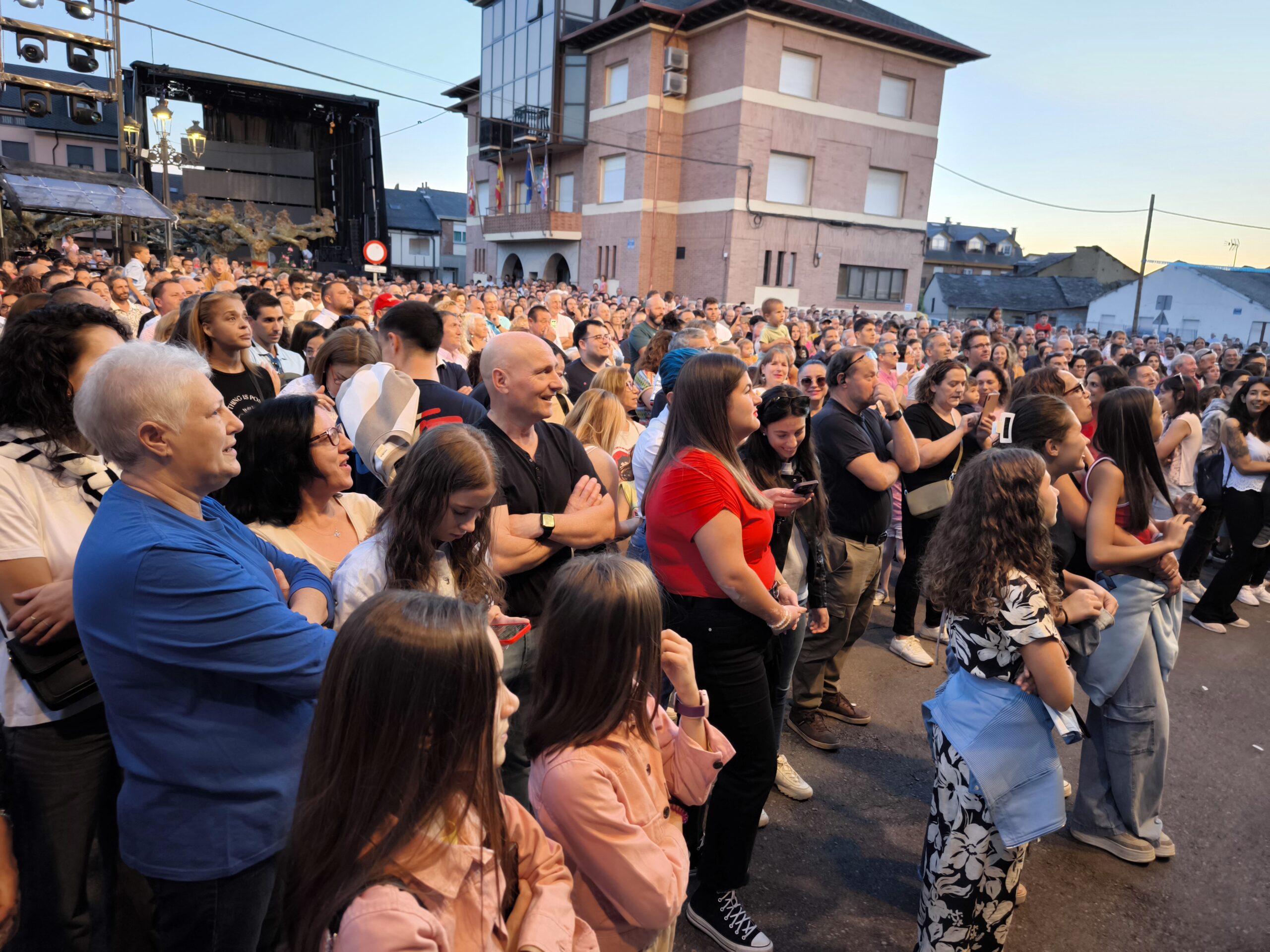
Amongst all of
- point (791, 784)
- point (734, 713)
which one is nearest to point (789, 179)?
point (791, 784)

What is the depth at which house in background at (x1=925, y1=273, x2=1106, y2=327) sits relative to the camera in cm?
4550

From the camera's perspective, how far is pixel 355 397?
287cm

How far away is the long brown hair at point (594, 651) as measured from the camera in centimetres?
160

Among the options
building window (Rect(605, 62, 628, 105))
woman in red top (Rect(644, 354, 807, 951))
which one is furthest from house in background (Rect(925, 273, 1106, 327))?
woman in red top (Rect(644, 354, 807, 951))

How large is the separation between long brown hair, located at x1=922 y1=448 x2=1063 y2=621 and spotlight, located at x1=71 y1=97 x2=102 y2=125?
11.9m

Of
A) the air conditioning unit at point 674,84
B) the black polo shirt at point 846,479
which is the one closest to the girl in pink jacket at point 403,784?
the black polo shirt at point 846,479

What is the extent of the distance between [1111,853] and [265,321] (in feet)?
18.3

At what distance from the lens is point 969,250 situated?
189 feet

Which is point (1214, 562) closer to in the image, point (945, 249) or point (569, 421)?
point (569, 421)

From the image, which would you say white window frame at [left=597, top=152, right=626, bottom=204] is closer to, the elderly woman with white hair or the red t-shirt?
the red t-shirt

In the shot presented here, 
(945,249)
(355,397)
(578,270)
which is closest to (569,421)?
(355,397)

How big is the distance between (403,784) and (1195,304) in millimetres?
52412

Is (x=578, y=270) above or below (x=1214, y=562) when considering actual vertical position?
above

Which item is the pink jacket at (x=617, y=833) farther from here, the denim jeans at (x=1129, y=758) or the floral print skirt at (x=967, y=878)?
the denim jeans at (x=1129, y=758)
